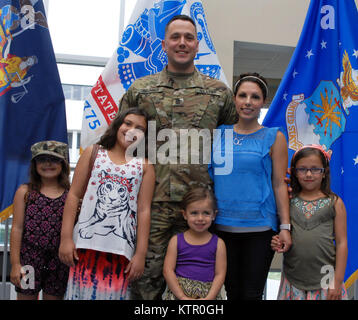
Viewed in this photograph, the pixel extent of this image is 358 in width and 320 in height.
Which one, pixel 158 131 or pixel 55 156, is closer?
pixel 158 131

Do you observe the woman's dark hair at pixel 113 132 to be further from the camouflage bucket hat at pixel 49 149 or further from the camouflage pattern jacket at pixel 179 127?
the camouflage bucket hat at pixel 49 149

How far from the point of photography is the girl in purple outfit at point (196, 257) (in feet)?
5.88

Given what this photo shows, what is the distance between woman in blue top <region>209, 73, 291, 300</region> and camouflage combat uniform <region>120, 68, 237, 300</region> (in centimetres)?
13

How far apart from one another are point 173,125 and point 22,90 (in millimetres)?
1287

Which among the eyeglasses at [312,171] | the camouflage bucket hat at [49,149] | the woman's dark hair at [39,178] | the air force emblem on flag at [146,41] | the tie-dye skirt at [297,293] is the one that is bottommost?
the tie-dye skirt at [297,293]

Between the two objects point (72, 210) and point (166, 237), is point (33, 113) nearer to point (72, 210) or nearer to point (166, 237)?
point (72, 210)

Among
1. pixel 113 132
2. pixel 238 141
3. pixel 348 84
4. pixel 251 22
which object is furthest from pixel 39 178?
pixel 251 22

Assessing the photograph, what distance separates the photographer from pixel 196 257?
1.83m

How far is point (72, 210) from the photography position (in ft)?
5.91

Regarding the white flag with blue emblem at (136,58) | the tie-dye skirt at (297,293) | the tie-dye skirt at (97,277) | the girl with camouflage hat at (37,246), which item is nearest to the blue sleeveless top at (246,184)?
the tie-dye skirt at (297,293)

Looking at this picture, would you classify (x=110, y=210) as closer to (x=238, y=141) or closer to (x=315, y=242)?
(x=238, y=141)

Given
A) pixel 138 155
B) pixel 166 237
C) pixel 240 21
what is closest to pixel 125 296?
pixel 166 237

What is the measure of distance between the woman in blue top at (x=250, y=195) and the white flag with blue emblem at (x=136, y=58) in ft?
3.91

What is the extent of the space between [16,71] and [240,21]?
2.58 metres
